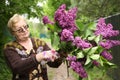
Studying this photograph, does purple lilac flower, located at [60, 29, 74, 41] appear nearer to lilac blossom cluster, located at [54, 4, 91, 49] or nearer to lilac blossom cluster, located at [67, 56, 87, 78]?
lilac blossom cluster, located at [54, 4, 91, 49]

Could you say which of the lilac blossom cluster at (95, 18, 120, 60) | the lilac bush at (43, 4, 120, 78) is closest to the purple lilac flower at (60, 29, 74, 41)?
the lilac bush at (43, 4, 120, 78)

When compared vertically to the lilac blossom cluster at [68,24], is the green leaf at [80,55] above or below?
below

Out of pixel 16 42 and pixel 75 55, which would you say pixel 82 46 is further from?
pixel 16 42

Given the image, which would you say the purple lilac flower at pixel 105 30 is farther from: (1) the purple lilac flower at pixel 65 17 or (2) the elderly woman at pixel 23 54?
(2) the elderly woman at pixel 23 54

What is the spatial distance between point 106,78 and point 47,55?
9886 mm

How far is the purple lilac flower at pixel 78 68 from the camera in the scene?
3.44 meters

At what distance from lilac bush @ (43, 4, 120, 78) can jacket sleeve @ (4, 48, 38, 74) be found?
307 millimetres

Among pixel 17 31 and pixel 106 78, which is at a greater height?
pixel 17 31

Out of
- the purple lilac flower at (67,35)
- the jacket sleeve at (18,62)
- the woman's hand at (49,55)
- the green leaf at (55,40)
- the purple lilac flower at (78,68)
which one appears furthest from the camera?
→ the jacket sleeve at (18,62)

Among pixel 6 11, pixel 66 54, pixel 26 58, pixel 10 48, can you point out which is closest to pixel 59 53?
pixel 66 54

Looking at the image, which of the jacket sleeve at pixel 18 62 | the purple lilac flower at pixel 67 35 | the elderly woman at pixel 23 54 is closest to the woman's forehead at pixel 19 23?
the elderly woman at pixel 23 54

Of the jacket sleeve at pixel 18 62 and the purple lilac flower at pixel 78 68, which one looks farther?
the jacket sleeve at pixel 18 62

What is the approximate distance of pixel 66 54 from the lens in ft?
12.9

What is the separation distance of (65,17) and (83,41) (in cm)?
27
